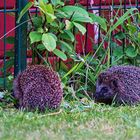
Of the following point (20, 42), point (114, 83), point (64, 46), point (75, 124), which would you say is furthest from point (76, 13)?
Answer: point (75, 124)

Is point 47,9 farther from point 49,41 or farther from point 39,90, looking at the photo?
point 39,90

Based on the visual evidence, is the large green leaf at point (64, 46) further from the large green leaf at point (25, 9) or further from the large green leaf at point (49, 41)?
the large green leaf at point (25, 9)

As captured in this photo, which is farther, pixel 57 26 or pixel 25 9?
pixel 57 26

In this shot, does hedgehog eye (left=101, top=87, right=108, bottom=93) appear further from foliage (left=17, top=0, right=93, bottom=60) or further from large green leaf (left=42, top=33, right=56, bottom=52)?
large green leaf (left=42, top=33, right=56, bottom=52)

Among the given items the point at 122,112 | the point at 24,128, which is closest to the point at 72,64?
the point at 122,112

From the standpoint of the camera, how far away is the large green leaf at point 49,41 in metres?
6.35

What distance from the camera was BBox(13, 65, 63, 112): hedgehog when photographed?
6078mm

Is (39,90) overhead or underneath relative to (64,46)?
underneath

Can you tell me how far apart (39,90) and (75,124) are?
2.50 feet

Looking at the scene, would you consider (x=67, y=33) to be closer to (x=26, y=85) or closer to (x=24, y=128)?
(x=26, y=85)

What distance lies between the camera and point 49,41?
6.39 metres

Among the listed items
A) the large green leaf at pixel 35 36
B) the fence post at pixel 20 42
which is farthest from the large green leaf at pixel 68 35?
the fence post at pixel 20 42

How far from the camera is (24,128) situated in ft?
17.3

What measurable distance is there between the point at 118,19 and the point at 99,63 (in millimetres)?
583
